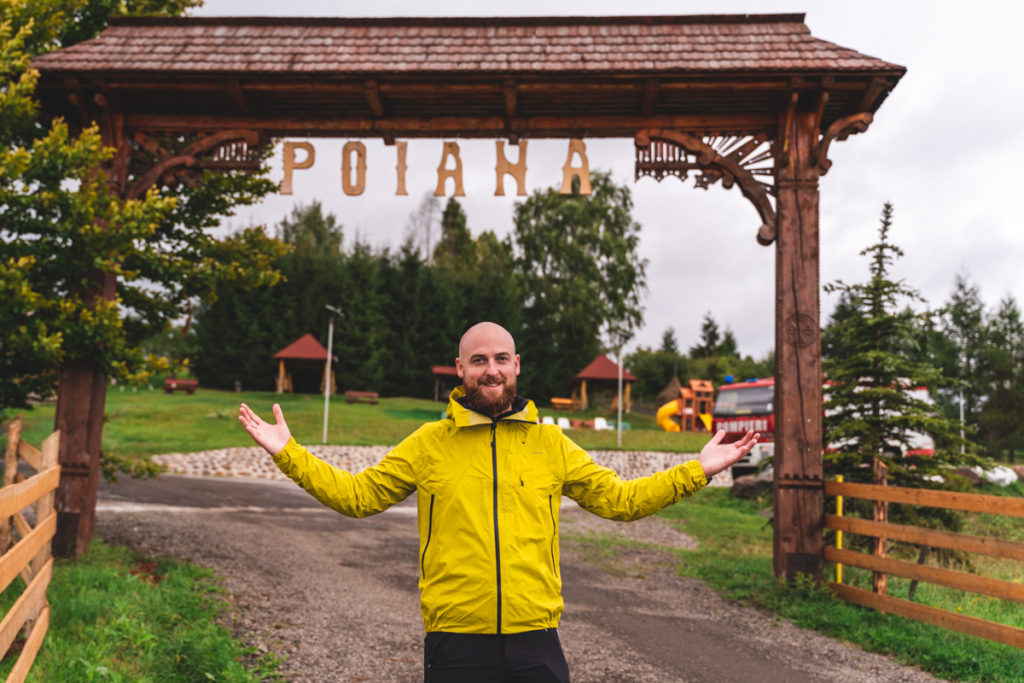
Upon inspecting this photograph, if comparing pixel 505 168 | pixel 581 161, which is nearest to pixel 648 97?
pixel 581 161

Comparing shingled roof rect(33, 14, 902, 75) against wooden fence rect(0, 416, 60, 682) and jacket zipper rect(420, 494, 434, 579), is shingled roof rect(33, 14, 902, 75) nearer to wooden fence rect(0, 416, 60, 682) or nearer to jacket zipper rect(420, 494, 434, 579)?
wooden fence rect(0, 416, 60, 682)

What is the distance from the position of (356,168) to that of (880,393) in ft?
24.4

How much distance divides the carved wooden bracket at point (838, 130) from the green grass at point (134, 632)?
7322 millimetres

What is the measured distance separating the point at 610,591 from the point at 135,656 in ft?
16.3

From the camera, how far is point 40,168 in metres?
7.33

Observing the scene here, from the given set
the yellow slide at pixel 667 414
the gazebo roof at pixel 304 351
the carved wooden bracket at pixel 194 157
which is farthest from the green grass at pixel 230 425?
the carved wooden bracket at pixel 194 157

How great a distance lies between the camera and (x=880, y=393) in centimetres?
1024

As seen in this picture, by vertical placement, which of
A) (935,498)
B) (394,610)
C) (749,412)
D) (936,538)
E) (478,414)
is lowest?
(394,610)

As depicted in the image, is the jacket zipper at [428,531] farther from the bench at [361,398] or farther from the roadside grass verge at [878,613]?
the bench at [361,398]

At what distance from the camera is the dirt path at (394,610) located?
571 cm

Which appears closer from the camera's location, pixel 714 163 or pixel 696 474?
pixel 696 474

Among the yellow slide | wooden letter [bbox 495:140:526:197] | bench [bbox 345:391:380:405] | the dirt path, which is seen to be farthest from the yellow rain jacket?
the yellow slide

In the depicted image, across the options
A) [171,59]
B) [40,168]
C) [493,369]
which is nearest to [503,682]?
[493,369]

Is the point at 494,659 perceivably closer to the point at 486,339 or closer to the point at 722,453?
the point at 486,339
